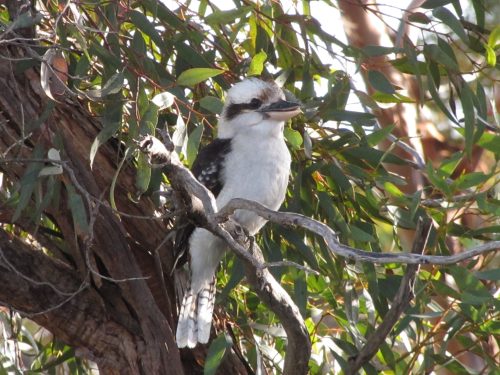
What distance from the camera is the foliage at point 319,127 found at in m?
2.02

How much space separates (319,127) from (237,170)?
24cm

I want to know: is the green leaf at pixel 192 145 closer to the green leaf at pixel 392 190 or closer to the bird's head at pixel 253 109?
the bird's head at pixel 253 109

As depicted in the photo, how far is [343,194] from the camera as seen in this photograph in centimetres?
227

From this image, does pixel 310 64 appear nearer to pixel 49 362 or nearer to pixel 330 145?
pixel 330 145

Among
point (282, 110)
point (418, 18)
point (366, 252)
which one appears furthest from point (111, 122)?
point (366, 252)

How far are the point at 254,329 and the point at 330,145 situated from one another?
546 millimetres

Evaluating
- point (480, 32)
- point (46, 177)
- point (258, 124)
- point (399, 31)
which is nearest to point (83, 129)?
point (46, 177)

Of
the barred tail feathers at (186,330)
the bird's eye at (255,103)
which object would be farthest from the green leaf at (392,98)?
the barred tail feathers at (186,330)

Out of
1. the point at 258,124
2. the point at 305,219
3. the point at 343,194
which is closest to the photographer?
the point at 305,219

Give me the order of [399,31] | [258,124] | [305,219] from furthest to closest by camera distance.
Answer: [258,124]
[399,31]
[305,219]

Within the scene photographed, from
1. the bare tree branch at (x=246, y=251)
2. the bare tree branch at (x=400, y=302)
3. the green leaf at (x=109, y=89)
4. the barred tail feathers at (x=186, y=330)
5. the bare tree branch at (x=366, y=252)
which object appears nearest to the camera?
the bare tree branch at (x=366, y=252)

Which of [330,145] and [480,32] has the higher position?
[480,32]

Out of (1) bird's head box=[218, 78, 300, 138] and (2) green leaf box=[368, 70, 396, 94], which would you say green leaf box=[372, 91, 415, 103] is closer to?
(2) green leaf box=[368, 70, 396, 94]

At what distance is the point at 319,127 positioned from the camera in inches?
87.0
